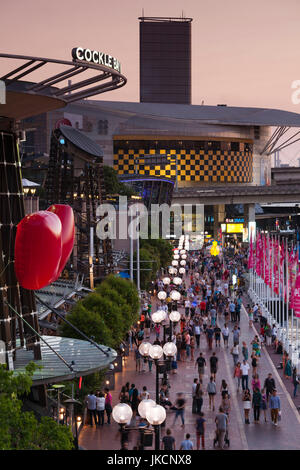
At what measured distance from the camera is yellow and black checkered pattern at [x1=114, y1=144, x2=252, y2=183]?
127250 mm

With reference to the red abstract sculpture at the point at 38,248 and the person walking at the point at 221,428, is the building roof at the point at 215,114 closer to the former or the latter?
the person walking at the point at 221,428

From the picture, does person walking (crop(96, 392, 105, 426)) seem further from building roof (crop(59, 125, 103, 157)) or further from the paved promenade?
building roof (crop(59, 125, 103, 157))

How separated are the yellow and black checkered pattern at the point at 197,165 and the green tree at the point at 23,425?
374 ft

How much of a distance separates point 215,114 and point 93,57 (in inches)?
5000

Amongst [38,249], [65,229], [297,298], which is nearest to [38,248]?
[38,249]

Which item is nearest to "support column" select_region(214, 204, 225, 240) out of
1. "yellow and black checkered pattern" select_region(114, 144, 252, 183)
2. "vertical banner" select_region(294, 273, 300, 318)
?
"yellow and black checkered pattern" select_region(114, 144, 252, 183)

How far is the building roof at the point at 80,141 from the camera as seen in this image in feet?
116

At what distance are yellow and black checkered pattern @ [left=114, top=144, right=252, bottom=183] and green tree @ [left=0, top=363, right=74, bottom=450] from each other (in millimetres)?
113979

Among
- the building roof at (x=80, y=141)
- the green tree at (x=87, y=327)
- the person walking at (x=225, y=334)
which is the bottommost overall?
the person walking at (x=225, y=334)

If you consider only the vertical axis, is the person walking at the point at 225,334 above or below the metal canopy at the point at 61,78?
A: below

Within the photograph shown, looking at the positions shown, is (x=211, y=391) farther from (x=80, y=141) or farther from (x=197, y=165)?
(x=197, y=165)

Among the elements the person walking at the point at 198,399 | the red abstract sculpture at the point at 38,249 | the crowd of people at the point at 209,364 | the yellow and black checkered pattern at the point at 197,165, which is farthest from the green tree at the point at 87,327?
the yellow and black checkered pattern at the point at 197,165

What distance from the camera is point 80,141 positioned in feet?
119
